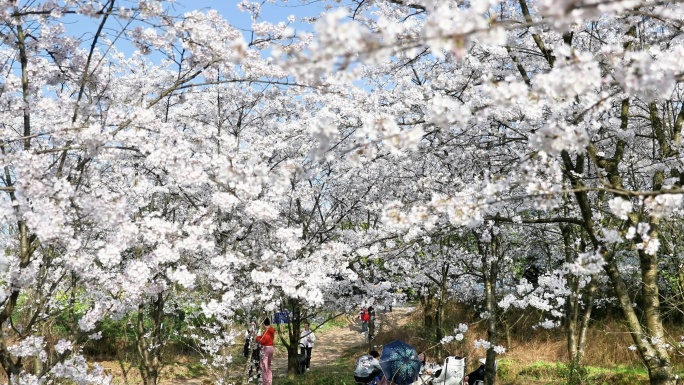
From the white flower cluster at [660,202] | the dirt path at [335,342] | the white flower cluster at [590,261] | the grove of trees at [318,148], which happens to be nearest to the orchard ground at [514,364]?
the dirt path at [335,342]

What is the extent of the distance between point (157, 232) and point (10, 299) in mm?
1355

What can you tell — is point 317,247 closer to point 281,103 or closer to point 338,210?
point 281,103

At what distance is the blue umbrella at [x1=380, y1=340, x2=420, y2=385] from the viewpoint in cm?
870

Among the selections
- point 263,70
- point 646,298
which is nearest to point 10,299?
point 263,70

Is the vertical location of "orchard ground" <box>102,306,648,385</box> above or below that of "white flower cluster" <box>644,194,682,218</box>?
below

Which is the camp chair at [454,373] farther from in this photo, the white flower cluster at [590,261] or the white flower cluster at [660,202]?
the white flower cluster at [660,202]

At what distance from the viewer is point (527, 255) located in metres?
17.3

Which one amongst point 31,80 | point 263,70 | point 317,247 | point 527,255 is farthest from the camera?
point 527,255

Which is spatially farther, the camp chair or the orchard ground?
the orchard ground

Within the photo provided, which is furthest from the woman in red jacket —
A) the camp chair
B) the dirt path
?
the camp chair

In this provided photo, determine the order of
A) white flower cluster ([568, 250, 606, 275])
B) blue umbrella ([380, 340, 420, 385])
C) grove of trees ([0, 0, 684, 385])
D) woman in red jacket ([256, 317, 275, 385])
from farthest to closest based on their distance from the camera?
woman in red jacket ([256, 317, 275, 385]) → blue umbrella ([380, 340, 420, 385]) → white flower cluster ([568, 250, 606, 275]) → grove of trees ([0, 0, 684, 385])

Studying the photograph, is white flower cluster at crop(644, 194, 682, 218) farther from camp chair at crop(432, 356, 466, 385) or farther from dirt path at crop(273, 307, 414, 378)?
dirt path at crop(273, 307, 414, 378)

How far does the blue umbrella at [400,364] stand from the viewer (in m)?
8.70

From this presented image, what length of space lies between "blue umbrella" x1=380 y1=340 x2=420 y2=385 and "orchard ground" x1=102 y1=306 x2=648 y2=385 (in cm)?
300
